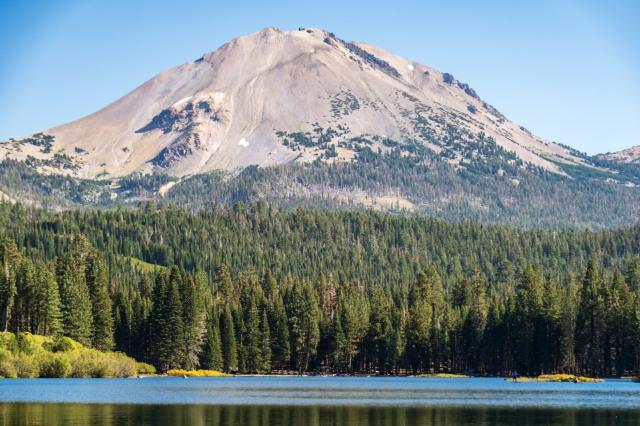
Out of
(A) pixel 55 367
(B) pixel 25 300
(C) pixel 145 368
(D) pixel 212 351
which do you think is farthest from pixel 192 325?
(A) pixel 55 367

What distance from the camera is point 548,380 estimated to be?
161750 mm

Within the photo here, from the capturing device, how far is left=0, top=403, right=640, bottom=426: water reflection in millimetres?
82812

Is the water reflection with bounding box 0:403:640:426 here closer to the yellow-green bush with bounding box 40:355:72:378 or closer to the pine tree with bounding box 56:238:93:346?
the yellow-green bush with bounding box 40:355:72:378

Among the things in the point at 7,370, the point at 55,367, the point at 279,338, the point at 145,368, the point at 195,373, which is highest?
the point at 279,338

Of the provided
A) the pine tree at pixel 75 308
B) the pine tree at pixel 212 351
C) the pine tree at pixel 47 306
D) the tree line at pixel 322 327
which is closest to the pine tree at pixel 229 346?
the tree line at pixel 322 327

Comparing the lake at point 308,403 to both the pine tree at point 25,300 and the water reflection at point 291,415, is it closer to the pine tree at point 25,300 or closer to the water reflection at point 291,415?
the water reflection at point 291,415

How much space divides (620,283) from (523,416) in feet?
299

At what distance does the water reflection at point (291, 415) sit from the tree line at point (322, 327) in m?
69.9

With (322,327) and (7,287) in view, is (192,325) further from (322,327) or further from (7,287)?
(7,287)

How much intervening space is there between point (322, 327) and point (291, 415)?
350 feet

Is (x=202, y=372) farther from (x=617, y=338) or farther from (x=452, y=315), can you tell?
(x=617, y=338)

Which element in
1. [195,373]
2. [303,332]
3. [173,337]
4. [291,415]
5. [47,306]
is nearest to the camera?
[291,415]

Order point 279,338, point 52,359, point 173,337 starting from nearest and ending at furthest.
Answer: point 52,359 < point 173,337 < point 279,338

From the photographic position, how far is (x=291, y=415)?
91000 mm
